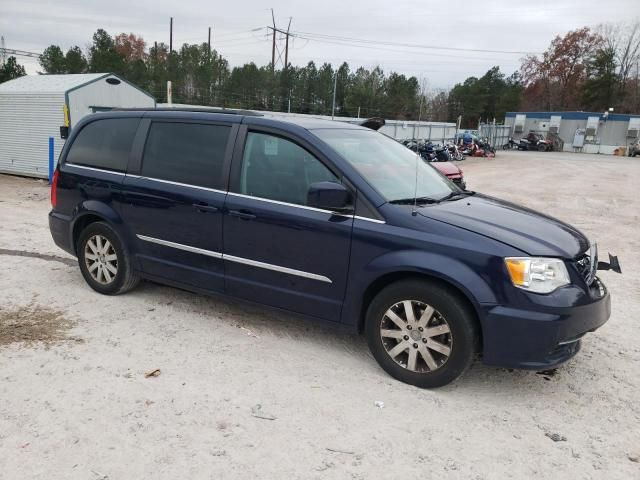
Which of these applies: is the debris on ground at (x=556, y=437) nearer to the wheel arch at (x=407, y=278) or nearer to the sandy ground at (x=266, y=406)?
the sandy ground at (x=266, y=406)

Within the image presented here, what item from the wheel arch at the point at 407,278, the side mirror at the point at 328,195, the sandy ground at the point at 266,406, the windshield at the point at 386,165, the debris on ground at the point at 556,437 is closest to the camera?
the sandy ground at the point at 266,406

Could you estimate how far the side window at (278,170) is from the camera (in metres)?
3.81

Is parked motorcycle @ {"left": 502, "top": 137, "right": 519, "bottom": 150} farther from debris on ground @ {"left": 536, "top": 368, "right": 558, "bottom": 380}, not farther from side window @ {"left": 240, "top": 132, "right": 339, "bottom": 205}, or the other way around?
side window @ {"left": 240, "top": 132, "right": 339, "bottom": 205}

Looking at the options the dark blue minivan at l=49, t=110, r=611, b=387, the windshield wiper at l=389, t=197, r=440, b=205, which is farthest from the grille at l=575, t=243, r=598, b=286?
the windshield wiper at l=389, t=197, r=440, b=205

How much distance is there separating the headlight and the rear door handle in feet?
7.30

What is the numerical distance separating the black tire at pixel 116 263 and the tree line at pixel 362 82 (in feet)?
88.9

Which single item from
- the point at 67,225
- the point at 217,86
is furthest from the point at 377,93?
the point at 67,225

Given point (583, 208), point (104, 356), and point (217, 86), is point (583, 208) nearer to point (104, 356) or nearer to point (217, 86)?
point (104, 356)

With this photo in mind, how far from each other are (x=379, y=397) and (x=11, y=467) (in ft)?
6.82

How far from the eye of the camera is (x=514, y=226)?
355 cm

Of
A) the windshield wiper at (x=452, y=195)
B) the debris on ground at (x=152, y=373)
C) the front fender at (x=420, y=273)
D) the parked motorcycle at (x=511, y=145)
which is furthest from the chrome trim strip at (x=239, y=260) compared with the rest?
the parked motorcycle at (x=511, y=145)

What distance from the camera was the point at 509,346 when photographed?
3168 millimetres

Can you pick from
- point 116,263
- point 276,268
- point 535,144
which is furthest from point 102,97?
point 535,144

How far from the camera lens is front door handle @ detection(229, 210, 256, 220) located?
12.9 feet
